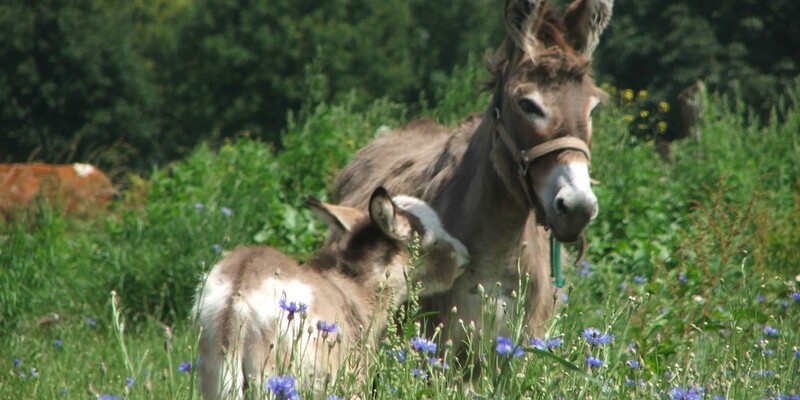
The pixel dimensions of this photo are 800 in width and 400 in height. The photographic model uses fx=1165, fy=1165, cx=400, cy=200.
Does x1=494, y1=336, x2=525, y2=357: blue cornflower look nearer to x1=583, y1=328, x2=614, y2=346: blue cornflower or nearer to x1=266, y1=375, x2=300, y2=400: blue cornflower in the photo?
x1=583, y1=328, x2=614, y2=346: blue cornflower

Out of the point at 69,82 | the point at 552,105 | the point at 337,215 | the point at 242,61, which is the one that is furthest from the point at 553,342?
the point at 242,61

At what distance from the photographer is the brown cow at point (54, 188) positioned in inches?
385

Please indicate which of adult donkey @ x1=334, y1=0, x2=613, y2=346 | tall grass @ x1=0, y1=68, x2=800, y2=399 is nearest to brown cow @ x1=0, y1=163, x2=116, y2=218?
tall grass @ x1=0, y1=68, x2=800, y2=399

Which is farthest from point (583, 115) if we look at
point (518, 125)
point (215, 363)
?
point (215, 363)

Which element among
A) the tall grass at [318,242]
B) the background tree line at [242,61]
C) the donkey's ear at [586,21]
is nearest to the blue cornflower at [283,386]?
the tall grass at [318,242]

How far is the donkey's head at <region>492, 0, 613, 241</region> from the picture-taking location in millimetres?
4312

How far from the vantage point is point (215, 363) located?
3812mm

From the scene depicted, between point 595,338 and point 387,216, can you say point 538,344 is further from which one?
point 387,216

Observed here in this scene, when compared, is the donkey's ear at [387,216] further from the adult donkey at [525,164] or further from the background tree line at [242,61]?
the background tree line at [242,61]

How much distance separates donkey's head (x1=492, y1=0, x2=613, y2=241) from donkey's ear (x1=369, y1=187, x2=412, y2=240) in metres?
0.49

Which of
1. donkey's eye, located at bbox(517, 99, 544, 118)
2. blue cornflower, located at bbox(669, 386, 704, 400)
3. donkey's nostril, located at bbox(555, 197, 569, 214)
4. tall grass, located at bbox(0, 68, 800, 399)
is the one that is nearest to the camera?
blue cornflower, located at bbox(669, 386, 704, 400)

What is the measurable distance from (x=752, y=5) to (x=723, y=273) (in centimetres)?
2549

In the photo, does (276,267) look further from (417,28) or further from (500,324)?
(417,28)

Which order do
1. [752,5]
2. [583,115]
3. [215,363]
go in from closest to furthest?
[215,363] → [583,115] → [752,5]
